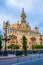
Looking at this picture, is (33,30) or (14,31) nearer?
(14,31)

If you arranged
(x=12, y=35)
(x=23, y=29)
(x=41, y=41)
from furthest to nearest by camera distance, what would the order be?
(x=41, y=41)
(x=23, y=29)
(x=12, y=35)

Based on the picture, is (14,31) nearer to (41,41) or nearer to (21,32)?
(21,32)

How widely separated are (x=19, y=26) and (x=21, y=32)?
10.3 feet

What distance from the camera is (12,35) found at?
11125 centimetres

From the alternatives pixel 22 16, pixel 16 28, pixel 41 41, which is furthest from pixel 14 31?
pixel 41 41

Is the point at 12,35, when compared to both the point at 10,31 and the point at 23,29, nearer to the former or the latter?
the point at 10,31

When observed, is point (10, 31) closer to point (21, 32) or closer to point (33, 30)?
point (21, 32)

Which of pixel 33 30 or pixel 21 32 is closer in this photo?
pixel 21 32

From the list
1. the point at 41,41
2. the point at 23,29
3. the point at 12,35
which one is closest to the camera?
the point at 12,35

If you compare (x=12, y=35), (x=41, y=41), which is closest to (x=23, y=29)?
(x=12, y=35)

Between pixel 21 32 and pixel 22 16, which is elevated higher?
pixel 22 16

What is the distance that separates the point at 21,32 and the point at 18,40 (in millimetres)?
5074

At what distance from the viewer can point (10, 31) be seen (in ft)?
365

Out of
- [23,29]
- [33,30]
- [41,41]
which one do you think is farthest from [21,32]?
[41,41]
